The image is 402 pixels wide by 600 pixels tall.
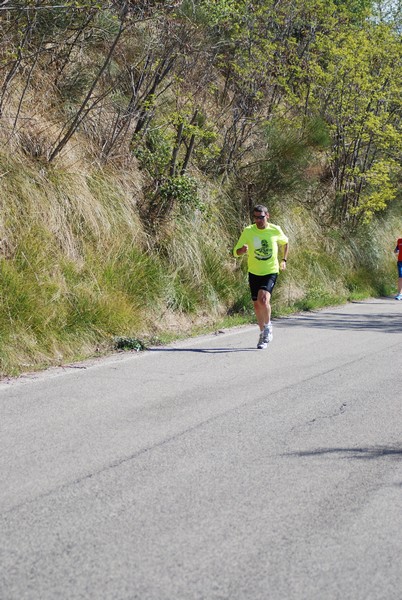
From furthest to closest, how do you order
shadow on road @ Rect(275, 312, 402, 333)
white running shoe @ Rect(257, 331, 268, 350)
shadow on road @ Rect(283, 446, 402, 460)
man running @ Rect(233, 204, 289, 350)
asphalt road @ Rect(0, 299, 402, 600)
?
shadow on road @ Rect(275, 312, 402, 333) < man running @ Rect(233, 204, 289, 350) < white running shoe @ Rect(257, 331, 268, 350) < shadow on road @ Rect(283, 446, 402, 460) < asphalt road @ Rect(0, 299, 402, 600)

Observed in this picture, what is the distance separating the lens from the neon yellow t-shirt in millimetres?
11836

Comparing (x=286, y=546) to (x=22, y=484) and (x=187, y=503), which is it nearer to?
(x=187, y=503)

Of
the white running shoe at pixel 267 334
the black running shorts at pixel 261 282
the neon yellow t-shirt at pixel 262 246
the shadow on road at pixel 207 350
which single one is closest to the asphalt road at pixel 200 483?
the shadow on road at pixel 207 350

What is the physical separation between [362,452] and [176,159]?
10.2 m

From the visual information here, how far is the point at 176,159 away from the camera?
1555 cm

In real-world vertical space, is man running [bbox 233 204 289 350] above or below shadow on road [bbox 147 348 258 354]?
above

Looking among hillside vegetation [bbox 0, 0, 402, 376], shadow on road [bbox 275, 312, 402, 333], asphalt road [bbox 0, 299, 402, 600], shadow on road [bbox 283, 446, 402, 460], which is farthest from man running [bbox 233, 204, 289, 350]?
shadow on road [bbox 283, 446, 402, 460]

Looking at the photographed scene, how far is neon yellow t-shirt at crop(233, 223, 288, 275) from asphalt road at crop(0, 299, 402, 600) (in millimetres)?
2511

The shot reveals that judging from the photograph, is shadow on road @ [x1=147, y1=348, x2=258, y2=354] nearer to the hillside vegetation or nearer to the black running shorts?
the hillside vegetation

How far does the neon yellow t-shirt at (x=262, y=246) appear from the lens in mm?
11836

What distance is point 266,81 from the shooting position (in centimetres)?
1948

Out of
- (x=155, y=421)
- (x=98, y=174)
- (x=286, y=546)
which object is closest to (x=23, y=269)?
(x=98, y=174)

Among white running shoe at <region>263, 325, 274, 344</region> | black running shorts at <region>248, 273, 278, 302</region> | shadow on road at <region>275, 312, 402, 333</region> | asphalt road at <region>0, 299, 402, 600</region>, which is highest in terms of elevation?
black running shorts at <region>248, 273, 278, 302</region>

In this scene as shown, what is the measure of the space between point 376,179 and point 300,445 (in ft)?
55.3
